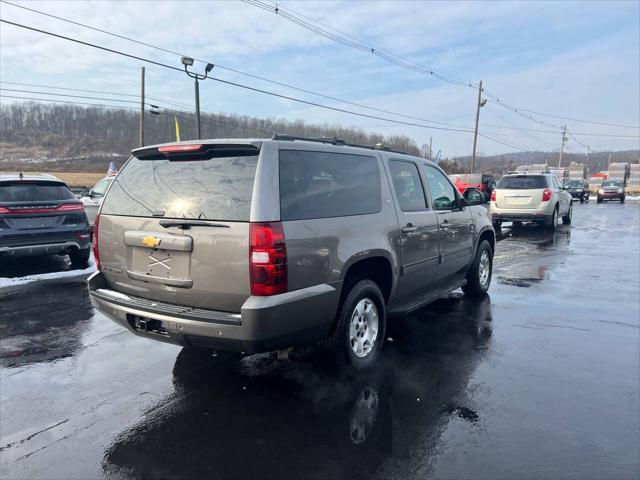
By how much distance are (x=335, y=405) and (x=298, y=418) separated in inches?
12.6

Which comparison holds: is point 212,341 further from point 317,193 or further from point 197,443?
point 317,193

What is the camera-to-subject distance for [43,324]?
5336 millimetres

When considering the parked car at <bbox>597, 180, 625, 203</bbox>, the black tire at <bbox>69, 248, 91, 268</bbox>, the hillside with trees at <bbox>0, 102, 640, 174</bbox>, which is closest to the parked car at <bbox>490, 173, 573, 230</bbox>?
the black tire at <bbox>69, 248, 91, 268</bbox>

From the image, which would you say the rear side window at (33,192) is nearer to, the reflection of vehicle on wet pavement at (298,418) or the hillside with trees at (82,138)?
the reflection of vehicle on wet pavement at (298,418)

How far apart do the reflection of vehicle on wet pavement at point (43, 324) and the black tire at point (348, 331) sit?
264cm

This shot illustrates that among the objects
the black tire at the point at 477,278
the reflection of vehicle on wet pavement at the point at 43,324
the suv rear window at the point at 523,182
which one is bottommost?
the reflection of vehicle on wet pavement at the point at 43,324

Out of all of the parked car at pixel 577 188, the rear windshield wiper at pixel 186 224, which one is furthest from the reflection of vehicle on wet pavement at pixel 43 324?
the parked car at pixel 577 188

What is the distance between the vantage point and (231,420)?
3.27m

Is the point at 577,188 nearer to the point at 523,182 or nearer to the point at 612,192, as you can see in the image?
the point at 612,192

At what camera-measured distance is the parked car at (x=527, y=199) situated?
48.5 feet

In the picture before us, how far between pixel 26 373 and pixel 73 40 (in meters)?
15.5

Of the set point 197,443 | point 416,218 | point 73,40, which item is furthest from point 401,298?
point 73,40

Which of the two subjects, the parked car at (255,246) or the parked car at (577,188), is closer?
the parked car at (255,246)

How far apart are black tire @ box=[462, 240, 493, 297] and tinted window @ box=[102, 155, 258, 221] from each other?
4267mm
